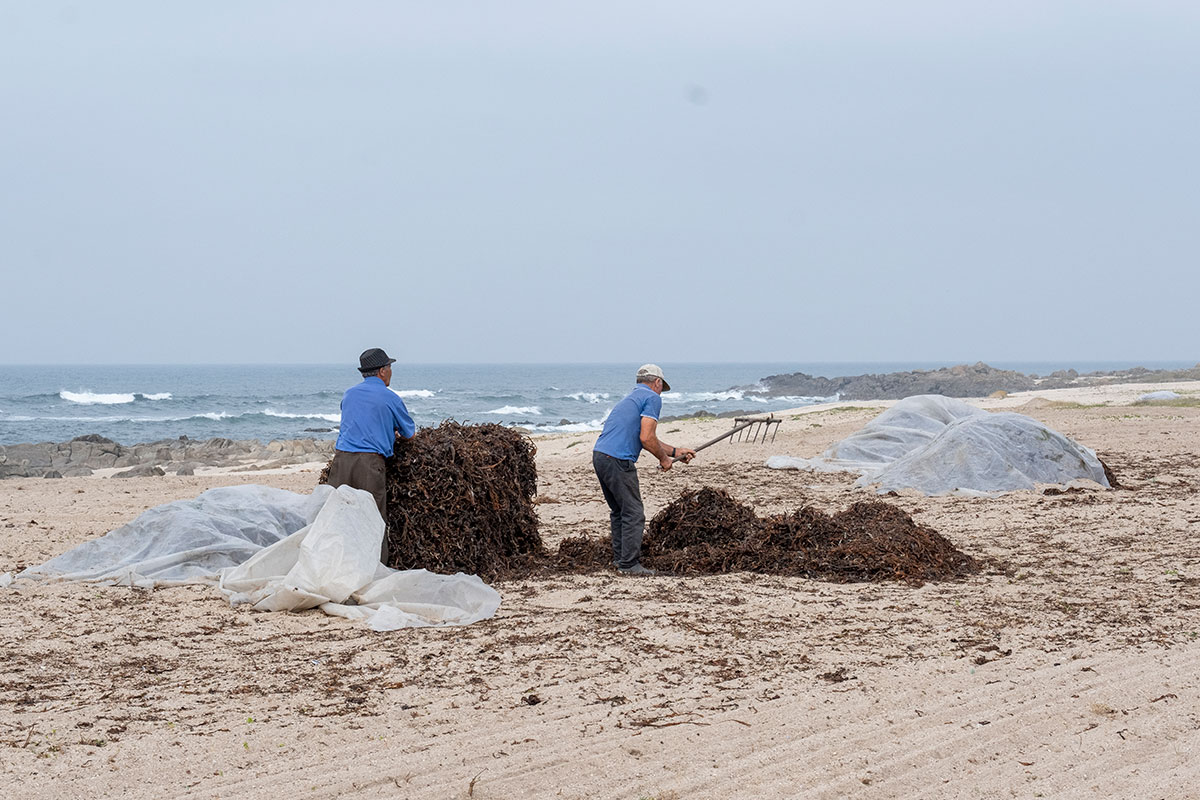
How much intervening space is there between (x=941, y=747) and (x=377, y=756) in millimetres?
2247

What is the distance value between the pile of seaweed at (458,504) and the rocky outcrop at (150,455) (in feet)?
52.3

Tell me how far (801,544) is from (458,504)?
8.90ft

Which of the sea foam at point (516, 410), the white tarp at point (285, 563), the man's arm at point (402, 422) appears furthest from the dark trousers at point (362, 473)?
the sea foam at point (516, 410)

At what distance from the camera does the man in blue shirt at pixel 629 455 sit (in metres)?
7.83

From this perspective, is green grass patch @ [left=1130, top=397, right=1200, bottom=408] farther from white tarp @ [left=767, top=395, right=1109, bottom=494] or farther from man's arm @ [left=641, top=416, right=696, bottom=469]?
man's arm @ [left=641, top=416, right=696, bottom=469]

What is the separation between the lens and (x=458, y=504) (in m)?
7.92

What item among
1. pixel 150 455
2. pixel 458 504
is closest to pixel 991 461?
pixel 458 504

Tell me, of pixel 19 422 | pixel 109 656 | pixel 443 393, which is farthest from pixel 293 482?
pixel 443 393

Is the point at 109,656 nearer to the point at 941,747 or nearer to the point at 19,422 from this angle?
the point at 941,747

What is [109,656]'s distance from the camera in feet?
18.6

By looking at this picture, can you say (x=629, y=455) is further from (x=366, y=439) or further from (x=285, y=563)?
(x=285, y=563)

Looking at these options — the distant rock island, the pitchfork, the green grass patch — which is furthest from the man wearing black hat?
the distant rock island

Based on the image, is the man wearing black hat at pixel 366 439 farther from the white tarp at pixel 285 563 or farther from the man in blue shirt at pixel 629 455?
the man in blue shirt at pixel 629 455

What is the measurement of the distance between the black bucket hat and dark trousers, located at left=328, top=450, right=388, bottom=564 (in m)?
0.64
